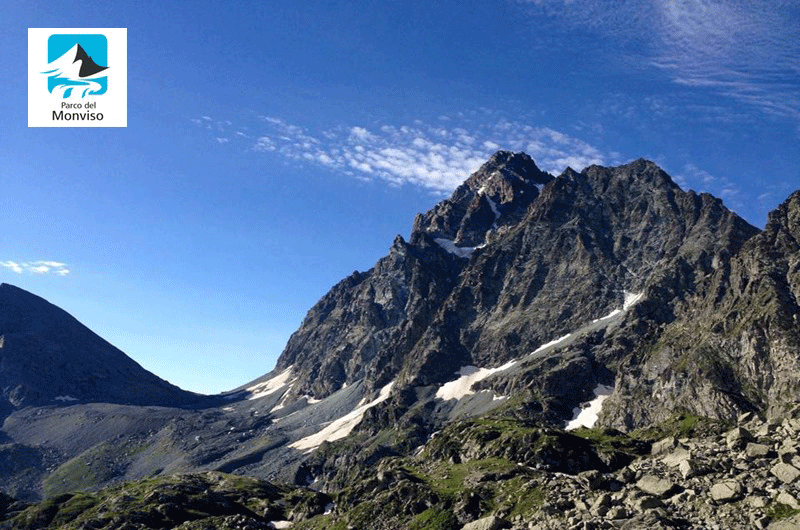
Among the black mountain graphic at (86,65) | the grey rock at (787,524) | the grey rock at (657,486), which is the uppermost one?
the black mountain graphic at (86,65)

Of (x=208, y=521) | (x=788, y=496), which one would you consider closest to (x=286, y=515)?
(x=208, y=521)

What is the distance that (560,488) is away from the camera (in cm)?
11694

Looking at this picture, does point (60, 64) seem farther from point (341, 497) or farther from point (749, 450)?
point (749, 450)

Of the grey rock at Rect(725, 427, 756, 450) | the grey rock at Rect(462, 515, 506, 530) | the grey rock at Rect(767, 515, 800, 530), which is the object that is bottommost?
the grey rock at Rect(462, 515, 506, 530)

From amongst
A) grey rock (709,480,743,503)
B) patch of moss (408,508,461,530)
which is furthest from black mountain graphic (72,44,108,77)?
grey rock (709,480,743,503)

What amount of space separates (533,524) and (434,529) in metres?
35.7

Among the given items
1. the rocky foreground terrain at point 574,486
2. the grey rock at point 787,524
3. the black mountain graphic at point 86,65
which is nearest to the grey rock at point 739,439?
the rocky foreground terrain at point 574,486

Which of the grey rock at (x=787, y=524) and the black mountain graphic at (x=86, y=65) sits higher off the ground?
the black mountain graphic at (x=86, y=65)

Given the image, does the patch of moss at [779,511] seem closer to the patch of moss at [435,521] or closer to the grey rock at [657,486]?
the grey rock at [657,486]

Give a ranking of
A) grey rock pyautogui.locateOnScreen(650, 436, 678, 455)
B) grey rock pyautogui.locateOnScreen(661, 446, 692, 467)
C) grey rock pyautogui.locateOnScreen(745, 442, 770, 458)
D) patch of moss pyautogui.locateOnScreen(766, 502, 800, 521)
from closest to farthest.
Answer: patch of moss pyautogui.locateOnScreen(766, 502, 800, 521) < grey rock pyautogui.locateOnScreen(745, 442, 770, 458) < grey rock pyautogui.locateOnScreen(661, 446, 692, 467) < grey rock pyautogui.locateOnScreen(650, 436, 678, 455)

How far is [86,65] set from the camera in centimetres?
13325

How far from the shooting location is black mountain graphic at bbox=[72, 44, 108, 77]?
436 feet

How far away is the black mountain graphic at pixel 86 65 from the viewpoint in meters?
133

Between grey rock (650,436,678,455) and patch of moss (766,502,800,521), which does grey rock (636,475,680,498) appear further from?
grey rock (650,436,678,455)
